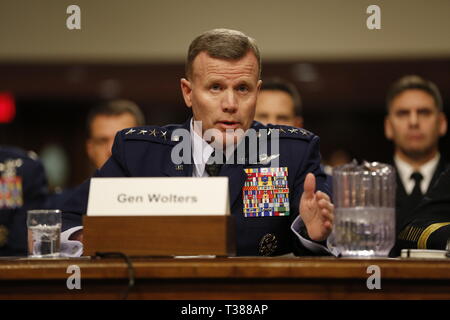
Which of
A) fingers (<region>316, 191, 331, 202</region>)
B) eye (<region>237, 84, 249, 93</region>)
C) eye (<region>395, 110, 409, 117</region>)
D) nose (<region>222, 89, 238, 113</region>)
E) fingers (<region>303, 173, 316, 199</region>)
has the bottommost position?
fingers (<region>316, 191, 331, 202</region>)

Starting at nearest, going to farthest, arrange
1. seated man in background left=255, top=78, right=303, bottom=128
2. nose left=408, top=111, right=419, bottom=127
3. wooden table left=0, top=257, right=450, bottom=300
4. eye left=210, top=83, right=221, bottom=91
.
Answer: wooden table left=0, top=257, right=450, bottom=300, eye left=210, top=83, right=221, bottom=91, seated man in background left=255, top=78, right=303, bottom=128, nose left=408, top=111, right=419, bottom=127

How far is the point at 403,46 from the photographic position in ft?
20.6

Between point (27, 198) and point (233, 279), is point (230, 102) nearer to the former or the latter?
point (233, 279)

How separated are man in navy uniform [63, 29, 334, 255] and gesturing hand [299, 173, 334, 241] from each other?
162 millimetres

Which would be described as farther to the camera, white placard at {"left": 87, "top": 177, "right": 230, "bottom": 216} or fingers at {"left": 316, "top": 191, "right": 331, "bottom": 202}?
fingers at {"left": 316, "top": 191, "right": 331, "bottom": 202}

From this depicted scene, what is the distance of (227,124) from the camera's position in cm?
212

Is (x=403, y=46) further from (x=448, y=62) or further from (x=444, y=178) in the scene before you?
(x=444, y=178)

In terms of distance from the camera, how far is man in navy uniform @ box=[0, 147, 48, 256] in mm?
3750

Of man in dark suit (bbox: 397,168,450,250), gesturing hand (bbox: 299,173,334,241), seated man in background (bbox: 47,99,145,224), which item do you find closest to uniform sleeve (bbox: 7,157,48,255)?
seated man in background (bbox: 47,99,145,224)

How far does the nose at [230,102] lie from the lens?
6.85 ft

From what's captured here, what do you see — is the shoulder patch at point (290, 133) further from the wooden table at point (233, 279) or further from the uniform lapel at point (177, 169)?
the wooden table at point (233, 279)

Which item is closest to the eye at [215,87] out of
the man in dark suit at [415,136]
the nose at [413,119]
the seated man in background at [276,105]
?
the seated man in background at [276,105]

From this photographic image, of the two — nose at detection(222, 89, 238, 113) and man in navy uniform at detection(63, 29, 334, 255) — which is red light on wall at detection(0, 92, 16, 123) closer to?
man in navy uniform at detection(63, 29, 334, 255)

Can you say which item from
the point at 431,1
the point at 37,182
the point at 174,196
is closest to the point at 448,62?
the point at 431,1
